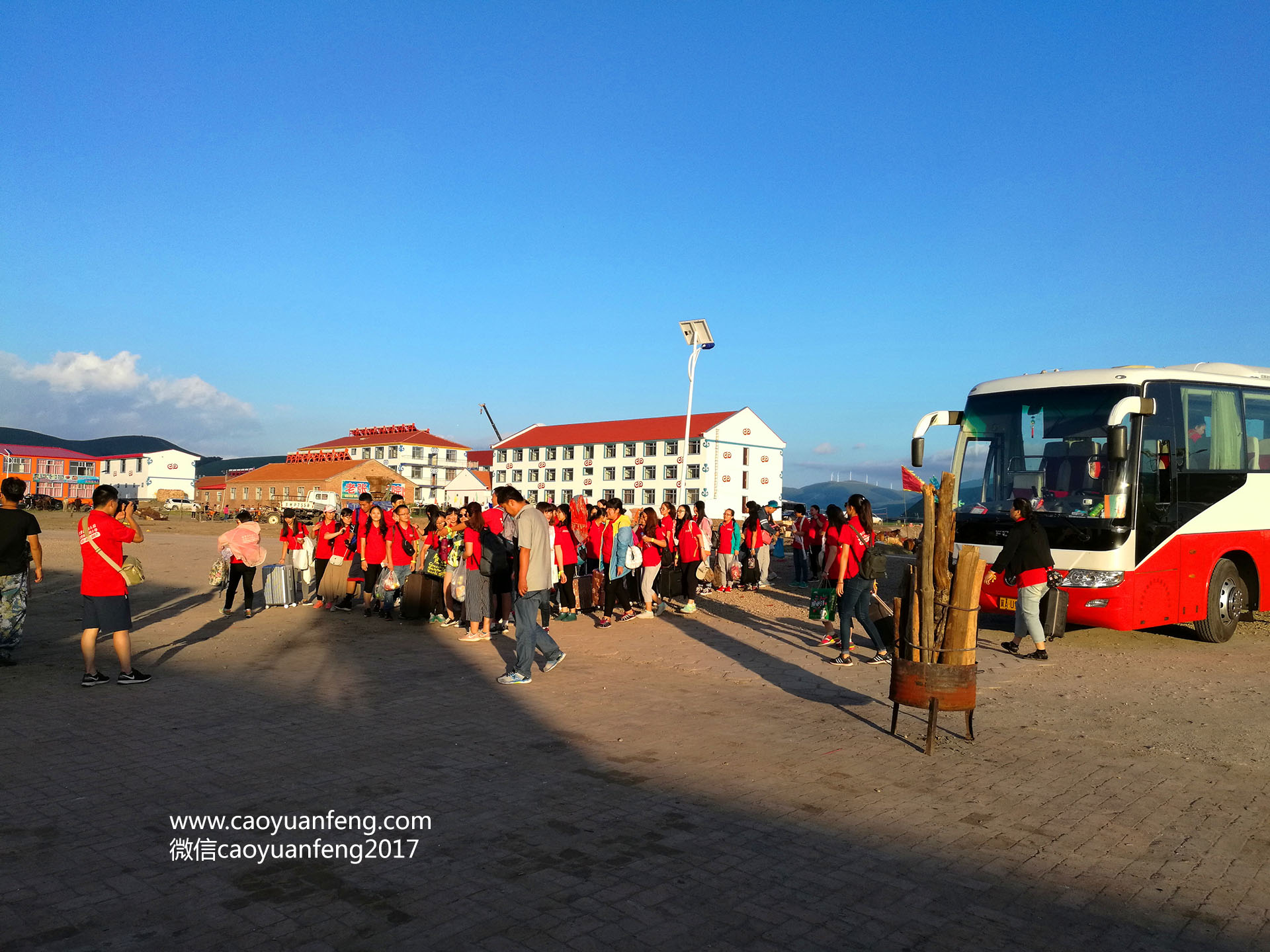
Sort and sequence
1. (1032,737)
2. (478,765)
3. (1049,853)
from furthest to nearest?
(1032,737), (478,765), (1049,853)

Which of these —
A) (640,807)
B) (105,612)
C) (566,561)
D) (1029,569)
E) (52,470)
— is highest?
(52,470)

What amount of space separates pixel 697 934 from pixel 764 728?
3.87 meters

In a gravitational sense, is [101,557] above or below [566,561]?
above

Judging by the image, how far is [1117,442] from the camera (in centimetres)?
1105

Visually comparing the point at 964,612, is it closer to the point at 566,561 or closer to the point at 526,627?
the point at 526,627

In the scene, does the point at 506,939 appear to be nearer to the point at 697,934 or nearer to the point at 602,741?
the point at 697,934

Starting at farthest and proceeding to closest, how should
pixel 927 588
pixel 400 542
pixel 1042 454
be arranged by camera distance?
1. pixel 400 542
2. pixel 1042 454
3. pixel 927 588

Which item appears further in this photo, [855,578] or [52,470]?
[52,470]

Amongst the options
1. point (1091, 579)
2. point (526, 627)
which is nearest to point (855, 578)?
point (1091, 579)

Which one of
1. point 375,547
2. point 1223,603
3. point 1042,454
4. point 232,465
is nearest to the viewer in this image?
point 1042,454

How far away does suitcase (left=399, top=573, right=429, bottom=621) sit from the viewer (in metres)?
14.1

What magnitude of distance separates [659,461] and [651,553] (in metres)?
74.6

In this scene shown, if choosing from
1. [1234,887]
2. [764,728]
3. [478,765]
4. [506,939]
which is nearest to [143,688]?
[478,765]

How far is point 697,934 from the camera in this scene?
3.85m
